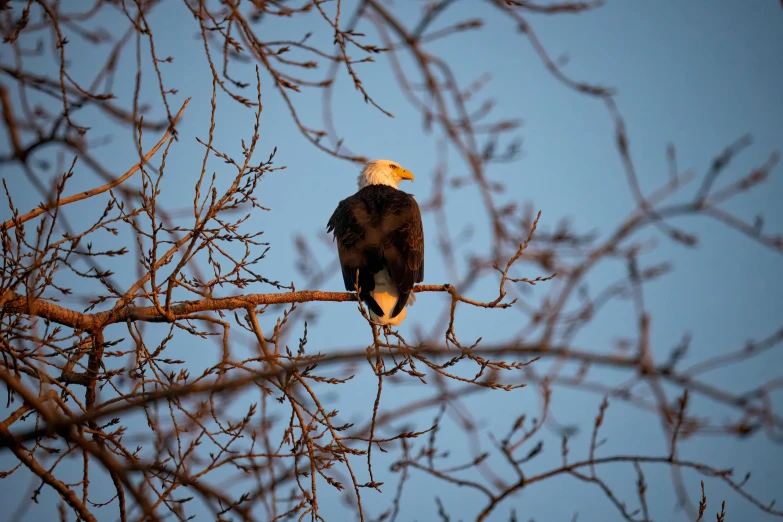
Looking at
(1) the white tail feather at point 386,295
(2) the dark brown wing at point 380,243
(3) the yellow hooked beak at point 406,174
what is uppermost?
(3) the yellow hooked beak at point 406,174

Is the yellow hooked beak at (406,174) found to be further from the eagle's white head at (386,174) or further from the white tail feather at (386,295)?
the white tail feather at (386,295)

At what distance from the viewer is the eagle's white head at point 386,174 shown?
858cm

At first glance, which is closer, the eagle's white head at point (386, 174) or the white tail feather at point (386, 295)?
the white tail feather at point (386, 295)

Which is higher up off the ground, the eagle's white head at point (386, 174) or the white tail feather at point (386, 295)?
the eagle's white head at point (386, 174)

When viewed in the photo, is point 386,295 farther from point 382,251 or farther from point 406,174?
point 406,174

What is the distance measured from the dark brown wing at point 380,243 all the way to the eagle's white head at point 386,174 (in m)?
1.51

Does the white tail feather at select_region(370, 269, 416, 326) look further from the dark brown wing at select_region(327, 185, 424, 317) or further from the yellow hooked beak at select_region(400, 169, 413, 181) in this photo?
the yellow hooked beak at select_region(400, 169, 413, 181)

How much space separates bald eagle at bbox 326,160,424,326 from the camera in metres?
6.19

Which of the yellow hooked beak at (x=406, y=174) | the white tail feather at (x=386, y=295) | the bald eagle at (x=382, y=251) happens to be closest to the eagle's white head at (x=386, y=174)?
the yellow hooked beak at (x=406, y=174)

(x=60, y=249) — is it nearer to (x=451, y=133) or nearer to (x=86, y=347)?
(x=86, y=347)

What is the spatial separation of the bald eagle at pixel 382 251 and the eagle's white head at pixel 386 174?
4.81 ft

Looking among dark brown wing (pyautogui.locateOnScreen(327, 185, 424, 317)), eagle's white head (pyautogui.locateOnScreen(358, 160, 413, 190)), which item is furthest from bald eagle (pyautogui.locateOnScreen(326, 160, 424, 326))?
eagle's white head (pyautogui.locateOnScreen(358, 160, 413, 190))

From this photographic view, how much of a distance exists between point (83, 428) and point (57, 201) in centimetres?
115

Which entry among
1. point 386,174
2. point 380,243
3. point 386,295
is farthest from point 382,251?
point 386,174
